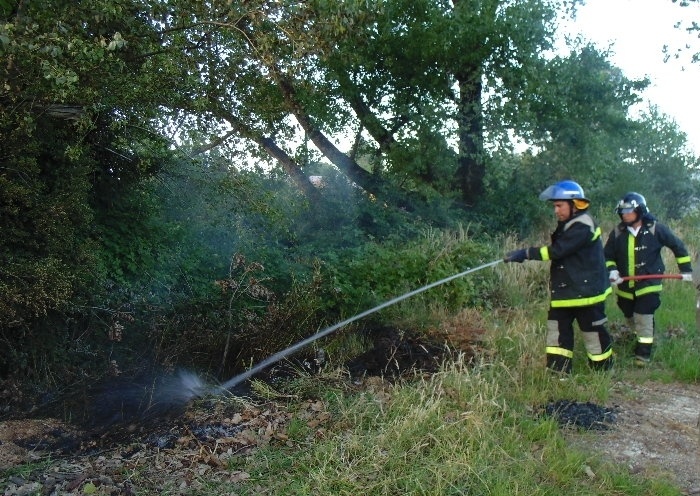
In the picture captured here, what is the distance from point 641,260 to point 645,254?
0.07 metres

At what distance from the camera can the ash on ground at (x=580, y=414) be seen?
4.91 m

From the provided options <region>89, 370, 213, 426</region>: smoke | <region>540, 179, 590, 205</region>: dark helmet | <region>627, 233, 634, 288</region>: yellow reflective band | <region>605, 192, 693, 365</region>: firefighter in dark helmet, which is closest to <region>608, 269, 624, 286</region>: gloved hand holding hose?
<region>605, 192, 693, 365</region>: firefighter in dark helmet

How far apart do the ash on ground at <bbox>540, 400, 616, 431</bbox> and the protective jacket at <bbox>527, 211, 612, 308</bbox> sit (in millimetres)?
1078

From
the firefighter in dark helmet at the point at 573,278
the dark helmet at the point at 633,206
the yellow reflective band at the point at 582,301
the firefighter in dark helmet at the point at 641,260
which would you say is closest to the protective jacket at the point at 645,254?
the firefighter in dark helmet at the point at 641,260

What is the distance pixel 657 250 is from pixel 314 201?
19.8 ft

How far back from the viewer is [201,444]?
4.53 m

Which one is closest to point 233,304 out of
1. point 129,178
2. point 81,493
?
point 129,178

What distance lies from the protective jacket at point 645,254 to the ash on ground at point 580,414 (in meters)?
2.06

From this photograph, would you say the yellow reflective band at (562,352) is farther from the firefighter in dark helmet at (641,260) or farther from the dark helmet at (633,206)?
the dark helmet at (633,206)

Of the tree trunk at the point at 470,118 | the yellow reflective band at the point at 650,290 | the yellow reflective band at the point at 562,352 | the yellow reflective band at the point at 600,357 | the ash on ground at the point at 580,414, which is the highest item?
the tree trunk at the point at 470,118

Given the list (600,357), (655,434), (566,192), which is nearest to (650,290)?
(600,357)

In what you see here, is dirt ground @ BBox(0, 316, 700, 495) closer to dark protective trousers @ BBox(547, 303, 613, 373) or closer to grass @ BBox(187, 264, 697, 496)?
grass @ BBox(187, 264, 697, 496)

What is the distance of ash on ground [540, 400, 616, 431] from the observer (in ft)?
16.1

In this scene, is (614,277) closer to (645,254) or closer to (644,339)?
(645,254)
